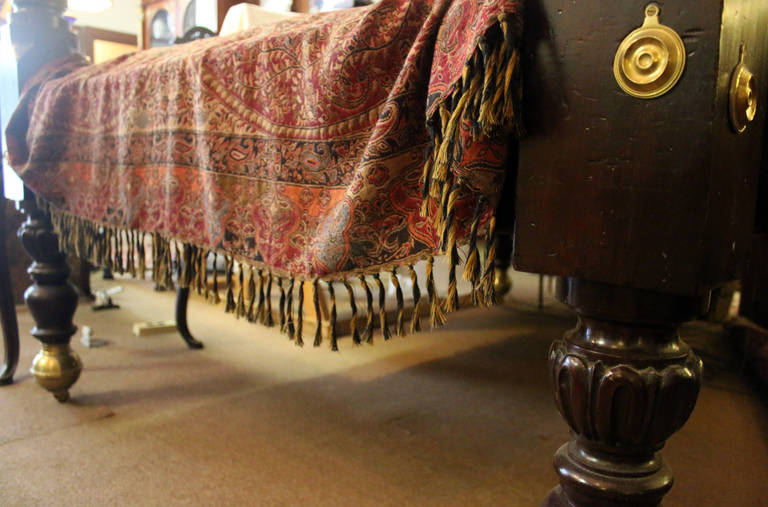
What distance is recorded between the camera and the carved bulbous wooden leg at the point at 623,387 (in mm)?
521

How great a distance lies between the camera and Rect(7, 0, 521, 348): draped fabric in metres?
0.52

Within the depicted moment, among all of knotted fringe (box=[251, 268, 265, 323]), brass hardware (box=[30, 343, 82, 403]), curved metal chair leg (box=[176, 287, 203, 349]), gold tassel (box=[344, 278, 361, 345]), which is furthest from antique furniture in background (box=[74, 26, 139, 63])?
gold tassel (box=[344, 278, 361, 345])

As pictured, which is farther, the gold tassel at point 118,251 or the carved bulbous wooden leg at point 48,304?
the carved bulbous wooden leg at point 48,304

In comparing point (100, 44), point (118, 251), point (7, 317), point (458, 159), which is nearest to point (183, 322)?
point (7, 317)

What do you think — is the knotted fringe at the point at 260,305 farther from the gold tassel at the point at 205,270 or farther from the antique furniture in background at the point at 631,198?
the antique furniture in background at the point at 631,198

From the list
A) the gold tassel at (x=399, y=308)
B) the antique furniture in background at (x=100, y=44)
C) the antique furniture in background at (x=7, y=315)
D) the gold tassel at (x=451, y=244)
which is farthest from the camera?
the antique furniture in background at (x=100, y=44)

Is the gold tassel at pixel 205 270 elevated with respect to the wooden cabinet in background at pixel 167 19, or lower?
lower

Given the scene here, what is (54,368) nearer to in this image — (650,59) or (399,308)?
(399,308)

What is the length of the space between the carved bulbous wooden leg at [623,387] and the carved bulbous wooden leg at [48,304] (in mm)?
1308

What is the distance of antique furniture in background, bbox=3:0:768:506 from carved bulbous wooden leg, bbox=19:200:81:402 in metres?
1.29

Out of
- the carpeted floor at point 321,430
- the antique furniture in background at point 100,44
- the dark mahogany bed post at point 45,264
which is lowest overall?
the carpeted floor at point 321,430

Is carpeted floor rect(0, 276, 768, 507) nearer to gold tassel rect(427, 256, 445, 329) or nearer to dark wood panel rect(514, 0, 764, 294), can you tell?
gold tassel rect(427, 256, 445, 329)

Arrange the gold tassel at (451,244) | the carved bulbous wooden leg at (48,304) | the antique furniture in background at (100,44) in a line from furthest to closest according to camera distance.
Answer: the antique furniture in background at (100,44), the carved bulbous wooden leg at (48,304), the gold tassel at (451,244)

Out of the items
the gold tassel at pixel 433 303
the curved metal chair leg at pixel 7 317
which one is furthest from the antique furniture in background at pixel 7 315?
the gold tassel at pixel 433 303
